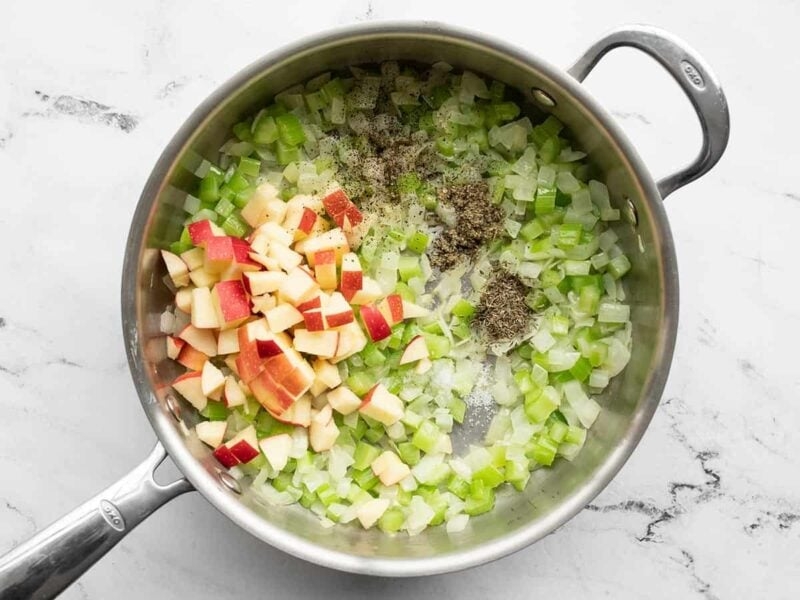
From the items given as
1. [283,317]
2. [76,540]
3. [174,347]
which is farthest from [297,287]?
[76,540]

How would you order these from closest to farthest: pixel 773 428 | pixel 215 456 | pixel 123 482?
pixel 123 482 < pixel 215 456 < pixel 773 428

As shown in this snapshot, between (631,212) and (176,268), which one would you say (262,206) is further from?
(631,212)

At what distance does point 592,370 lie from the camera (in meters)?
1.60

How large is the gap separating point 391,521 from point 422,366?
0.31m

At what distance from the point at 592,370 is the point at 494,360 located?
0.20 metres

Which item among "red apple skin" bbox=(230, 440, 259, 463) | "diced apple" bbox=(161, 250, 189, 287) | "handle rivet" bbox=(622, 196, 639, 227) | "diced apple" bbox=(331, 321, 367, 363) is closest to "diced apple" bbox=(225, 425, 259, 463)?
"red apple skin" bbox=(230, 440, 259, 463)

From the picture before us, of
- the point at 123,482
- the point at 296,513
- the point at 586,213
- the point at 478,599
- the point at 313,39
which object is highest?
the point at 313,39

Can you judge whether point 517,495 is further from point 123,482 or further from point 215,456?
point 123,482

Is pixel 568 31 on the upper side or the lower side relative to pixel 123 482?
upper

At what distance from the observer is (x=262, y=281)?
4.78 ft

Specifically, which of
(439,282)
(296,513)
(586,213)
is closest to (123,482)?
(296,513)

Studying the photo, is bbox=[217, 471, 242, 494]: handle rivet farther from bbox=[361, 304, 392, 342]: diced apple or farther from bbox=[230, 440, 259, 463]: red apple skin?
bbox=[361, 304, 392, 342]: diced apple

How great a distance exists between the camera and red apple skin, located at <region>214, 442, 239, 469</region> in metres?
1.51

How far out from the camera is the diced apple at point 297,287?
146 cm
